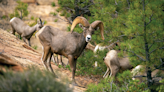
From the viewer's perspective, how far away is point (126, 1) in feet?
23.7

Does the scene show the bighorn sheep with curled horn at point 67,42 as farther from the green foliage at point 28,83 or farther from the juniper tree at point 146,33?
the green foliage at point 28,83

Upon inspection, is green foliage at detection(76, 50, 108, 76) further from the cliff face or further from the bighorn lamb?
the cliff face

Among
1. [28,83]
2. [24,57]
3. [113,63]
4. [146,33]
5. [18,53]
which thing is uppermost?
[146,33]

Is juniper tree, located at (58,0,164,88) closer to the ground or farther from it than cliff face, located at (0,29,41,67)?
farther from it

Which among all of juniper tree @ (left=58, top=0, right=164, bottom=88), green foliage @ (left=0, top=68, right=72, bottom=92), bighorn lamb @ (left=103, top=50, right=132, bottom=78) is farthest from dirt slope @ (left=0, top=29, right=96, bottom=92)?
green foliage @ (left=0, top=68, right=72, bottom=92)

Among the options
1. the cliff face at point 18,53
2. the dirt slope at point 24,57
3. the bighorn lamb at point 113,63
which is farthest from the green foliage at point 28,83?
the bighorn lamb at point 113,63

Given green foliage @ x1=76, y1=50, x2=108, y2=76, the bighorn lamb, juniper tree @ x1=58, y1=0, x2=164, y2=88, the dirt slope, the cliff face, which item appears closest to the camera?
juniper tree @ x1=58, y1=0, x2=164, y2=88

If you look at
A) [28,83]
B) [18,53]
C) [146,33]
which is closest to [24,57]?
[18,53]

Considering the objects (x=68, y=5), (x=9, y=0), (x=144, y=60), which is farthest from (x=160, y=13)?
(x=9, y=0)

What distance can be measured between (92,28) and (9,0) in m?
13.1

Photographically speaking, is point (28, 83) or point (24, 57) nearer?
point (28, 83)

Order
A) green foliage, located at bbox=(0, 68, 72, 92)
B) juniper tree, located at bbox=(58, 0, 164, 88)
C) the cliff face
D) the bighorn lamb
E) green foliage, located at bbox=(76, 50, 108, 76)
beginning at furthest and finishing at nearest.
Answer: green foliage, located at bbox=(76, 50, 108, 76)
the bighorn lamb
the cliff face
juniper tree, located at bbox=(58, 0, 164, 88)
green foliage, located at bbox=(0, 68, 72, 92)

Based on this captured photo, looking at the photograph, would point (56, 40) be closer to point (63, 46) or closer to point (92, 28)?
point (63, 46)

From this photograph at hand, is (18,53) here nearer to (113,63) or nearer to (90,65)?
(90,65)
